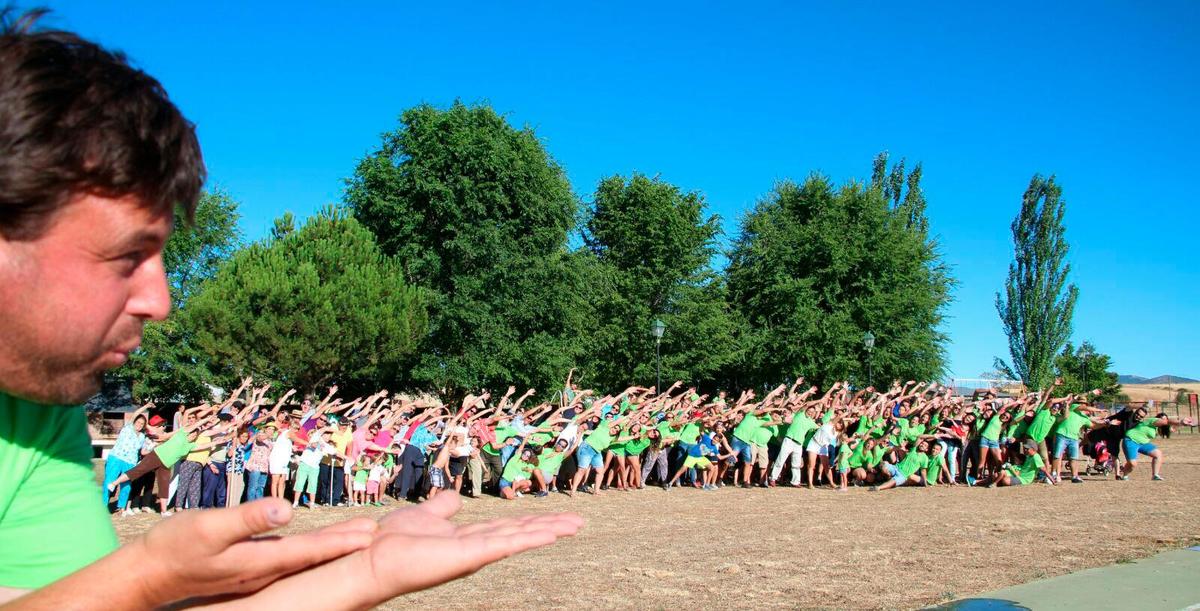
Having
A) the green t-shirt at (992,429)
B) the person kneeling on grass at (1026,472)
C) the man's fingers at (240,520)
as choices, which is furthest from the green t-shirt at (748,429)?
the man's fingers at (240,520)

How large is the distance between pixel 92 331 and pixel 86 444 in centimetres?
35

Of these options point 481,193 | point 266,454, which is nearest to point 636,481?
point 266,454

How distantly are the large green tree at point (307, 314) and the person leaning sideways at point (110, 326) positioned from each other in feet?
89.4

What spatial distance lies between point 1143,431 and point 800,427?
747 centimetres

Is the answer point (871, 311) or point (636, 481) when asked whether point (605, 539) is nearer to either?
point (636, 481)

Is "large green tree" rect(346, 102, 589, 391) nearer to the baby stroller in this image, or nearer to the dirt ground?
the dirt ground

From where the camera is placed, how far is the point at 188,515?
2.78 feet

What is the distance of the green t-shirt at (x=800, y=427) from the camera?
744 inches

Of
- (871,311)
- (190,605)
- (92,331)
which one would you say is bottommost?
(190,605)

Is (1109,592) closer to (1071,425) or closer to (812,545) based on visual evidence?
(812,545)

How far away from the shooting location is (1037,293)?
146ft

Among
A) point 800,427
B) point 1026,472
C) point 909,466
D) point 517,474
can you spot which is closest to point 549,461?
point 517,474

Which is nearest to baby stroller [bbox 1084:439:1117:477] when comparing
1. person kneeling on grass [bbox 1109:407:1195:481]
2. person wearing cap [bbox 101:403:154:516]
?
person kneeling on grass [bbox 1109:407:1195:481]

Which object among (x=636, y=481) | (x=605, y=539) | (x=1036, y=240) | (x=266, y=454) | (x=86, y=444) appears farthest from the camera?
(x=1036, y=240)
